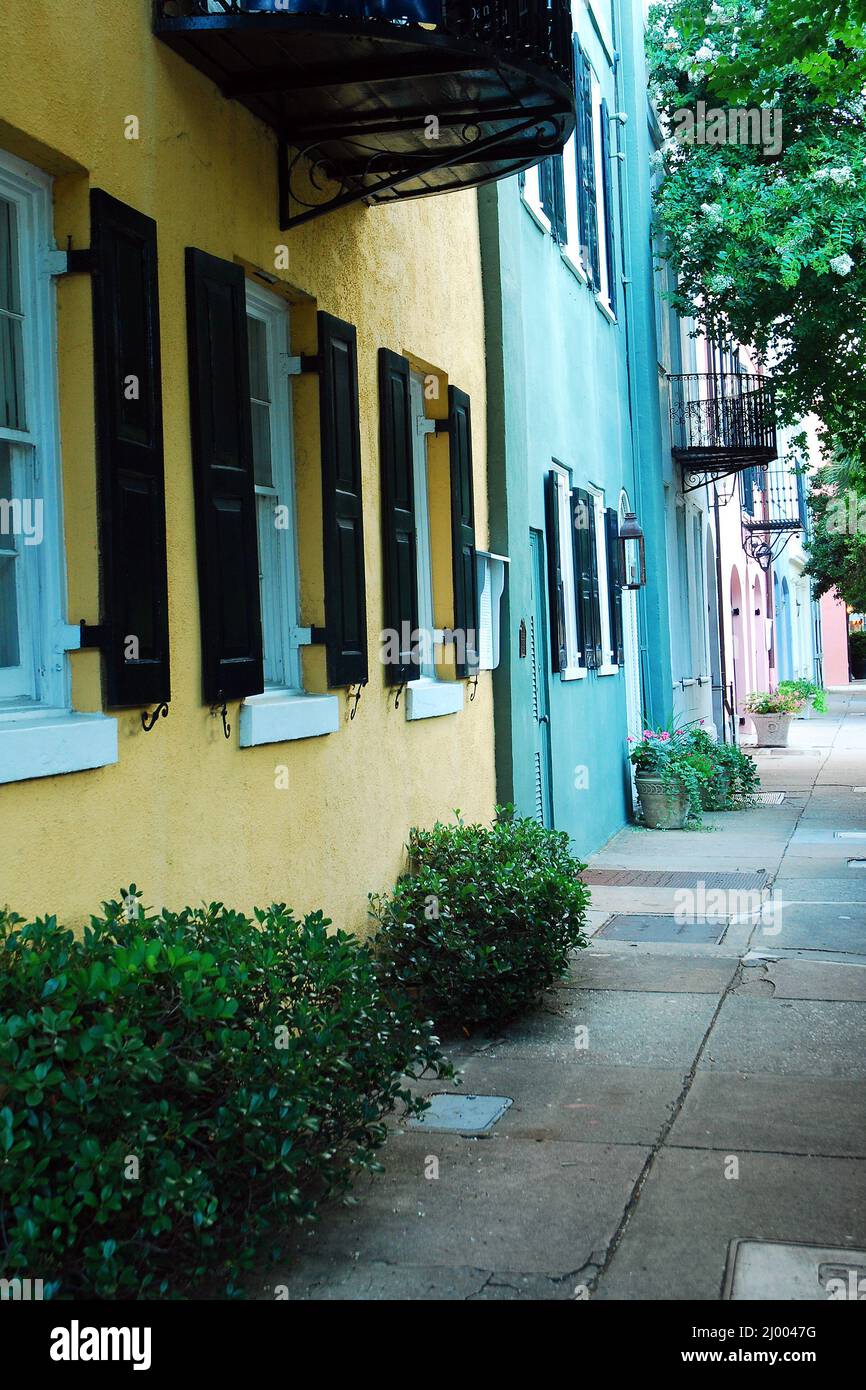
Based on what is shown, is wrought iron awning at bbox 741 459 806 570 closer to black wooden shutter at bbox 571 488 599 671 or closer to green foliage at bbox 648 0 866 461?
green foliage at bbox 648 0 866 461

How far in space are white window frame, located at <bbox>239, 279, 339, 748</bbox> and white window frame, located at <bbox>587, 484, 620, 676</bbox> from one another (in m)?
7.26

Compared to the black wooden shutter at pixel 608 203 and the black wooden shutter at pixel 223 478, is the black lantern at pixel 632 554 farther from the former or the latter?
the black wooden shutter at pixel 223 478

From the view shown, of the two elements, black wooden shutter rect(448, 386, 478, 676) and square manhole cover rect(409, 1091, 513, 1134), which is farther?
black wooden shutter rect(448, 386, 478, 676)

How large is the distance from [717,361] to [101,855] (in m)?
21.3

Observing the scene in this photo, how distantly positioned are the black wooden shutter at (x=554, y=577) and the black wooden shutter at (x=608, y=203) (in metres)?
4.26

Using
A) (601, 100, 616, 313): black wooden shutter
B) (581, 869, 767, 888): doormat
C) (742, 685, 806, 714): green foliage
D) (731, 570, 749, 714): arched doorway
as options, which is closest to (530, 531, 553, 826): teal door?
(581, 869, 767, 888): doormat

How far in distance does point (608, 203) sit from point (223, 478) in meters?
10.6

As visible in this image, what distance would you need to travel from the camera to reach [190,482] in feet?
16.5

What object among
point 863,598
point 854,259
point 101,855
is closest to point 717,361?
point 854,259

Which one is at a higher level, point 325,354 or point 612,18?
point 612,18

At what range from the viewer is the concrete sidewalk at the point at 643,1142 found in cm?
395

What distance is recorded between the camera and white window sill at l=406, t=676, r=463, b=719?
7.40m
